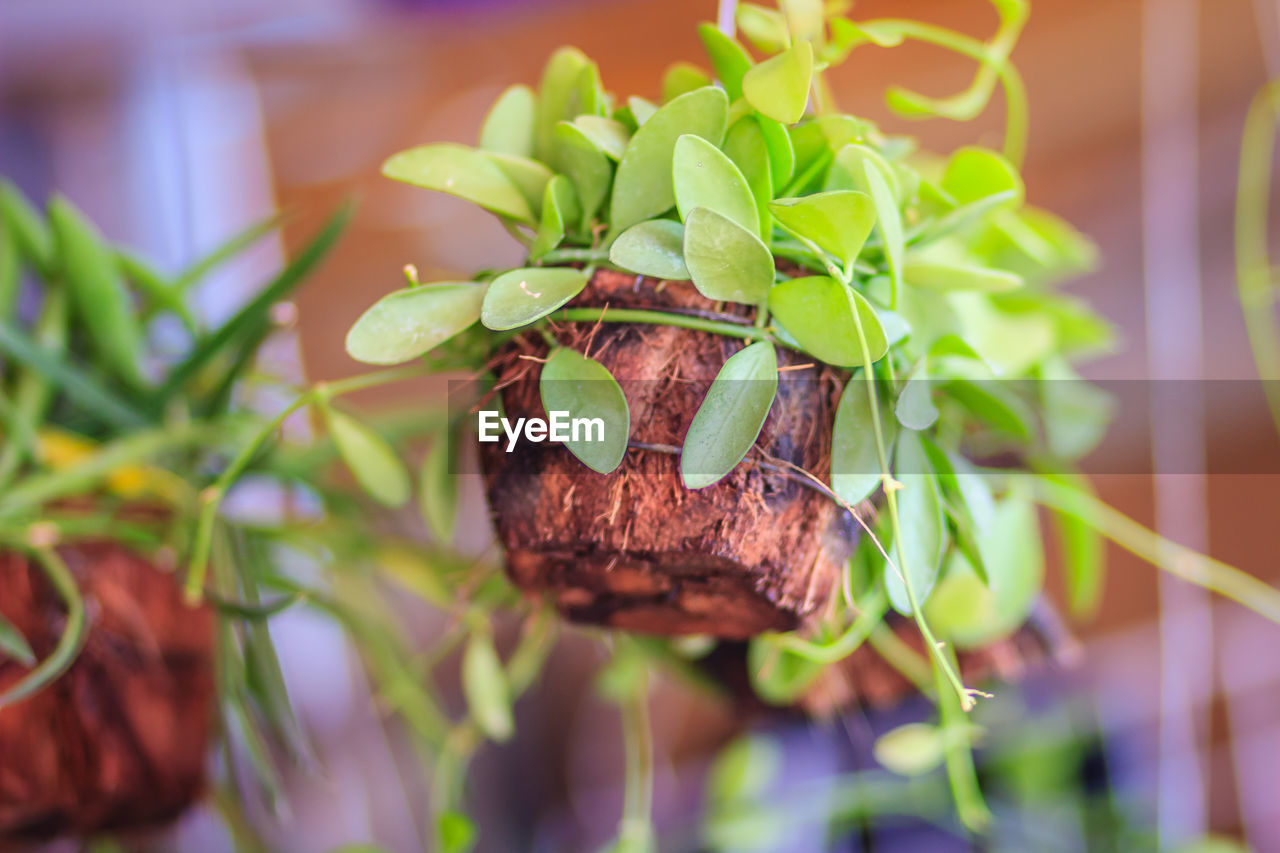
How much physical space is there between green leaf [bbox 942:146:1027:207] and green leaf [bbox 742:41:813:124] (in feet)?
0.43

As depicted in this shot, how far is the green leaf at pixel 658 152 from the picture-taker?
12.2 inches

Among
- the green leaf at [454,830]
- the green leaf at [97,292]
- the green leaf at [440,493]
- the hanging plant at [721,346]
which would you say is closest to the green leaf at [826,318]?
the hanging plant at [721,346]

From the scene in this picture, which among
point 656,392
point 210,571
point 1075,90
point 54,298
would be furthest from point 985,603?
point 1075,90

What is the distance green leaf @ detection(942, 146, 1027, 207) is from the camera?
1.27ft

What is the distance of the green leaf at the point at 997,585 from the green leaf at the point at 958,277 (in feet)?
0.53

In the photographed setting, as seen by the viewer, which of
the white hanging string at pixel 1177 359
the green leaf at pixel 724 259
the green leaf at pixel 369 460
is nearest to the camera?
the green leaf at pixel 724 259

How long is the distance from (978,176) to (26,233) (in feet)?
1.88

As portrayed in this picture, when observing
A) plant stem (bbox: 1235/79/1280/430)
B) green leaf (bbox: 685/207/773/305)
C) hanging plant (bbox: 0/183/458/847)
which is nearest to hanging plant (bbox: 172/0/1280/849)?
green leaf (bbox: 685/207/773/305)

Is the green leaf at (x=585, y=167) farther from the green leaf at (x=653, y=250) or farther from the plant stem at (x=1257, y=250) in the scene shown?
the plant stem at (x=1257, y=250)

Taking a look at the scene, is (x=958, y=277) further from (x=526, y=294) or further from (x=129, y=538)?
(x=129, y=538)

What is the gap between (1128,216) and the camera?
992 millimetres

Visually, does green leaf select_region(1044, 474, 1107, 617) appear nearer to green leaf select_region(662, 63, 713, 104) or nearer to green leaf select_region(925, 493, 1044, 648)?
green leaf select_region(925, 493, 1044, 648)

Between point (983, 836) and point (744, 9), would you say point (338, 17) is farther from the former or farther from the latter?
point (983, 836)

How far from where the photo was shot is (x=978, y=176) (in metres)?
0.40
